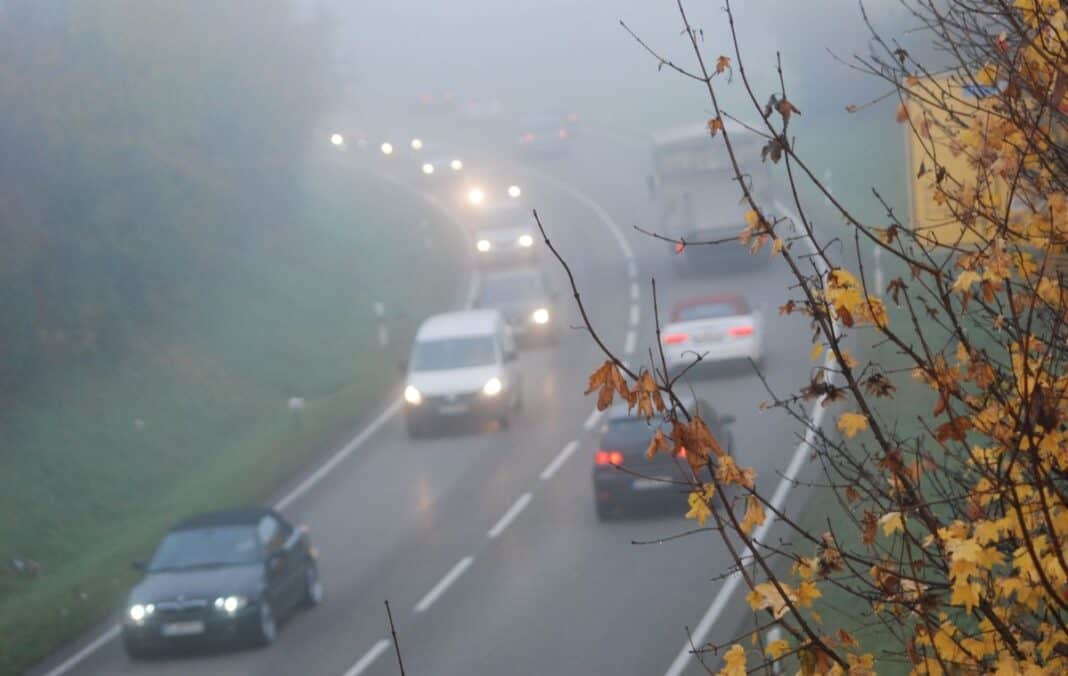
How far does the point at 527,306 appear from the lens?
113 feet

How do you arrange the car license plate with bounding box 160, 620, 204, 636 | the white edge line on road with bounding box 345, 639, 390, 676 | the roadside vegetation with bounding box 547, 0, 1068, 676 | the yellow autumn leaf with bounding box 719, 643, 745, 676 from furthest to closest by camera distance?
the car license plate with bounding box 160, 620, 204, 636, the white edge line on road with bounding box 345, 639, 390, 676, the yellow autumn leaf with bounding box 719, 643, 745, 676, the roadside vegetation with bounding box 547, 0, 1068, 676

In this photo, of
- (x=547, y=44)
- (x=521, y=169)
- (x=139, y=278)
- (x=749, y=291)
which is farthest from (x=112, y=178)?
(x=547, y=44)

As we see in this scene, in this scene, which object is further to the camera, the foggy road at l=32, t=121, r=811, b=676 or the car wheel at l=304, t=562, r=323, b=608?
the car wheel at l=304, t=562, r=323, b=608

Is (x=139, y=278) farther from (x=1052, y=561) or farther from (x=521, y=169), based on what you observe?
(x=521, y=169)

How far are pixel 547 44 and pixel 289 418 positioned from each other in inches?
2834

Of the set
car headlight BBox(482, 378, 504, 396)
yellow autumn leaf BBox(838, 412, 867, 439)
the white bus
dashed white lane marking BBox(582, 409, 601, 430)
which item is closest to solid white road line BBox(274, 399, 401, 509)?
car headlight BBox(482, 378, 504, 396)

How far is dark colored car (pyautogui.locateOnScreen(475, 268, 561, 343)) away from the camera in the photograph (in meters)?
34.3

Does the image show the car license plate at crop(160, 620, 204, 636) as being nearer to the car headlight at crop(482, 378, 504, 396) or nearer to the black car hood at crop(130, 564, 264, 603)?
the black car hood at crop(130, 564, 264, 603)

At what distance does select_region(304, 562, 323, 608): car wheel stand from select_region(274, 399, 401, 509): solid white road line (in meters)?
5.53

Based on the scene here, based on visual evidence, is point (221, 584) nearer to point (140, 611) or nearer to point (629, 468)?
point (140, 611)

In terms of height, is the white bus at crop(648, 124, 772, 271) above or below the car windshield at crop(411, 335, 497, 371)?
above

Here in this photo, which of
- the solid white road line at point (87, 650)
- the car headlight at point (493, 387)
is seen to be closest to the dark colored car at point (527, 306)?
the car headlight at point (493, 387)

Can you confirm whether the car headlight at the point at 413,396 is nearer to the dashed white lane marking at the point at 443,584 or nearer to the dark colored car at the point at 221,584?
the dashed white lane marking at the point at 443,584

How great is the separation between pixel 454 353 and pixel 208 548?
11.0m
